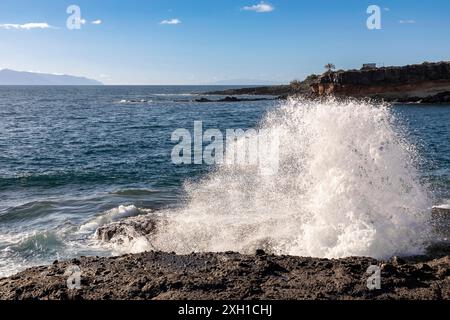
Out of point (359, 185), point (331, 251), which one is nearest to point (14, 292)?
point (331, 251)

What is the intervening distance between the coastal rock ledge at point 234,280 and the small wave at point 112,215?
214 inches

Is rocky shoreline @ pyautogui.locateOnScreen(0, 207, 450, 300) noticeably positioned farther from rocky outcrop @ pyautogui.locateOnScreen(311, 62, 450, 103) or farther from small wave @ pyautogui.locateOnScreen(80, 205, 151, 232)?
rocky outcrop @ pyautogui.locateOnScreen(311, 62, 450, 103)

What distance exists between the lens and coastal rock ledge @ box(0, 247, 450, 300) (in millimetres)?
7961

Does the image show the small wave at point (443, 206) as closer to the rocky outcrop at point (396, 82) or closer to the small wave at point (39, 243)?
the small wave at point (39, 243)

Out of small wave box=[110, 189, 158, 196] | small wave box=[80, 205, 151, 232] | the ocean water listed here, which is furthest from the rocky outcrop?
small wave box=[80, 205, 151, 232]

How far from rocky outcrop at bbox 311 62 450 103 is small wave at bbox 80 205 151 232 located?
63859mm

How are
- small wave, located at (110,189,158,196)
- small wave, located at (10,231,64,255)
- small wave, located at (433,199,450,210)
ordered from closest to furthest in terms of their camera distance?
small wave, located at (10,231,64,255)
small wave, located at (433,199,450,210)
small wave, located at (110,189,158,196)

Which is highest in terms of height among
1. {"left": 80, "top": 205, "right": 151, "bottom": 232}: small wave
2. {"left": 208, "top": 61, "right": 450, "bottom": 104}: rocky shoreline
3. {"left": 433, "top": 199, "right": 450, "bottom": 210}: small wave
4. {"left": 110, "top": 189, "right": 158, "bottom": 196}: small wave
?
{"left": 208, "top": 61, "right": 450, "bottom": 104}: rocky shoreline

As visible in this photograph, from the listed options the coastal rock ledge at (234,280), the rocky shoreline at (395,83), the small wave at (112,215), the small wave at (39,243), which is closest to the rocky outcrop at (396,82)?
the rocky shoreline at (395,83)

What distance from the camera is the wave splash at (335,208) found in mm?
11820

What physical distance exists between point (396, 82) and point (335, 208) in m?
68.5

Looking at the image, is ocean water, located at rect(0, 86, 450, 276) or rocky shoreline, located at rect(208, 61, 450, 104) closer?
ocean water, located at rect(0, 86, 450, 276)

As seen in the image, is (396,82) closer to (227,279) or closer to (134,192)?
(134,192)

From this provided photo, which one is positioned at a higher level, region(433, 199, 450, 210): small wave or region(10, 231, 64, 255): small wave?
region(433, 199, 450, 210): small wave
